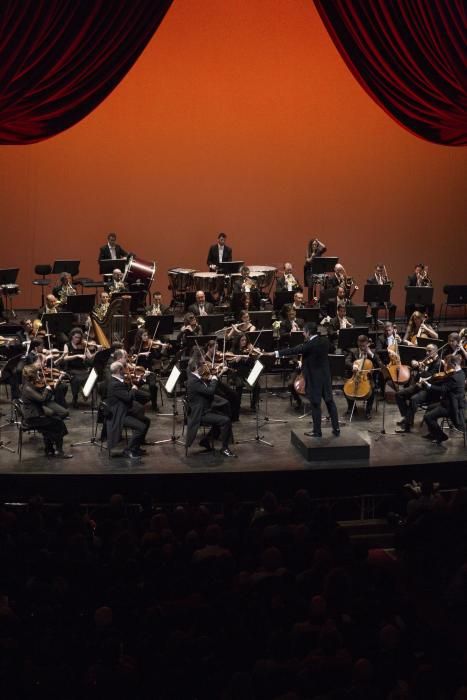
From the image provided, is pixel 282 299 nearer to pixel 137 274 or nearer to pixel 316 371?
pixel 137 274

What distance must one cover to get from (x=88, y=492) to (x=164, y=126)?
8.43 meters

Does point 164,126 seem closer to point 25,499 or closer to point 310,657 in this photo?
point 25,499

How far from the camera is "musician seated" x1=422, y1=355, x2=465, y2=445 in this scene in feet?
34.0

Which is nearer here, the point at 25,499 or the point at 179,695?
the point at 179,695

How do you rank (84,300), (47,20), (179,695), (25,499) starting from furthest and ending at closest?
(84,300)
(47,20)
(25,499)
(179,695)

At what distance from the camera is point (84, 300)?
12.9 metres

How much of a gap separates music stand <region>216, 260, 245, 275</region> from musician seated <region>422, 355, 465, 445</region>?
460cm

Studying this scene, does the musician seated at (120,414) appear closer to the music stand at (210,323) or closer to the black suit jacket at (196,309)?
the music stand at (210,323)

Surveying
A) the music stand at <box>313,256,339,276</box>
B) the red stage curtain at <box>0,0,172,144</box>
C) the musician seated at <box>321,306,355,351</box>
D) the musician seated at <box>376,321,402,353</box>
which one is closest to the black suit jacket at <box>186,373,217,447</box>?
the musician seated at <box>376,321,402,353</box>

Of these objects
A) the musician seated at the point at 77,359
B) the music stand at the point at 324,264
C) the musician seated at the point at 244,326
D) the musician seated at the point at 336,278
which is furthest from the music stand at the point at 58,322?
the musician seated at the point at 336,278

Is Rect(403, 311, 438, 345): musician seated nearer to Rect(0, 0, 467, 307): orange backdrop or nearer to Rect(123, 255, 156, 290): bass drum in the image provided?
Rect(123, 255, 156, 290): bass drum

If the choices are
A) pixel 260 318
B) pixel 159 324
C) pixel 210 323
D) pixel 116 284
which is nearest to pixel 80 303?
pixel 116 284

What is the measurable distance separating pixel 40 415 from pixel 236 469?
6.98 feet

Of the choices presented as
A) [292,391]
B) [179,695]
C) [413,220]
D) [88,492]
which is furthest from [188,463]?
[413,220]
